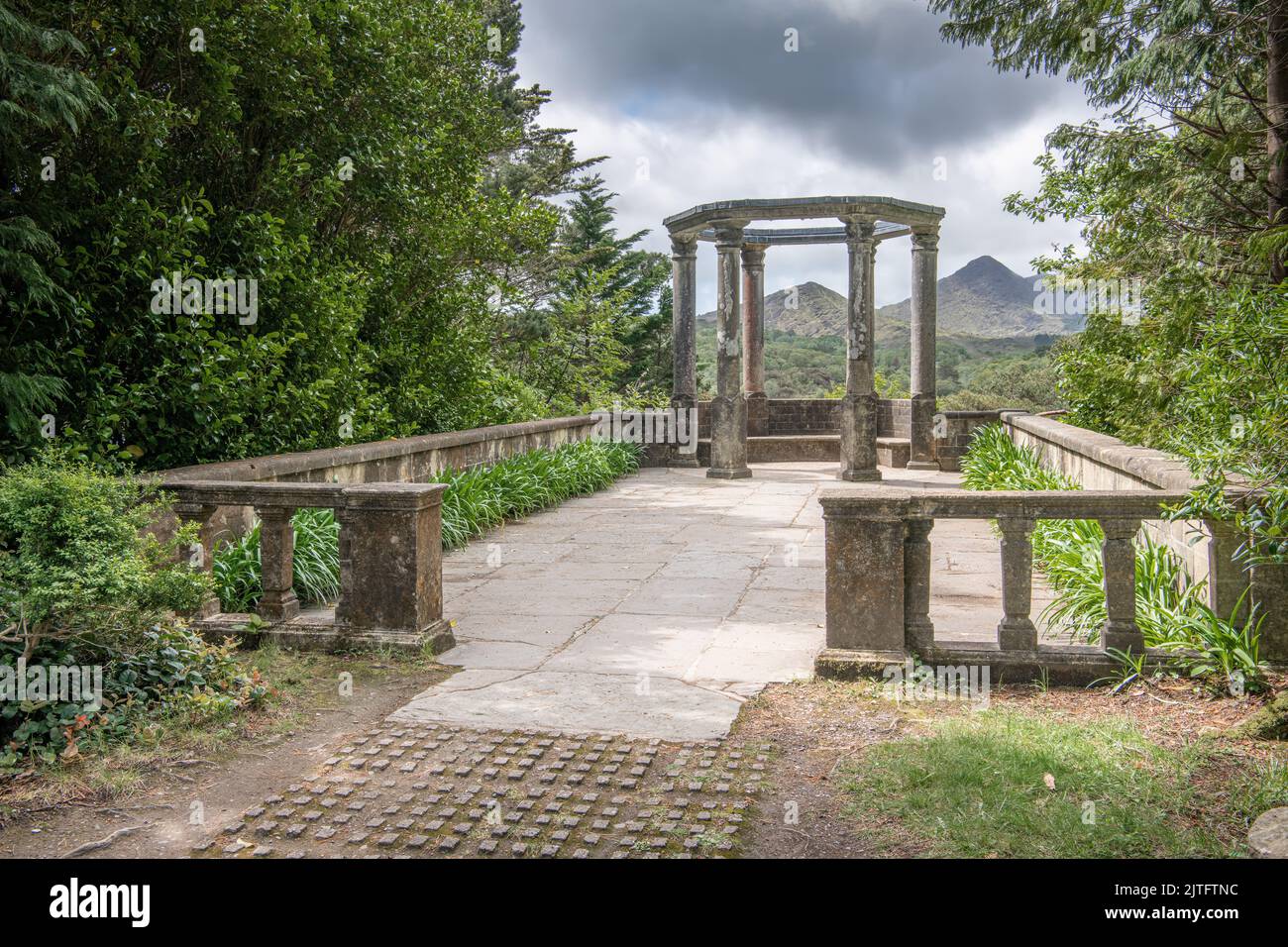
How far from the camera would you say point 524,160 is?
30.2m

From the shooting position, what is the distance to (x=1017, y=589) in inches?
184

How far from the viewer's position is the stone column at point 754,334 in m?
18.6

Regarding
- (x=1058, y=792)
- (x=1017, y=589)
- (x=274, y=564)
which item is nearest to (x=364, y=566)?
(x=274, y=564)

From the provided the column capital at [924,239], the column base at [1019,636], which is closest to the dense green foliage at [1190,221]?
the column base at [1019,636]

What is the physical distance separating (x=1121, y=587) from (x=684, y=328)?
12200 millimetres

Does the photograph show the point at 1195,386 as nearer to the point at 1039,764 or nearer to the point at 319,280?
the point at 1039,764

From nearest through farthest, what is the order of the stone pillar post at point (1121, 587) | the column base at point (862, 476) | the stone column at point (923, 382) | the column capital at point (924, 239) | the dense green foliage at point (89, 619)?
the dense green foliage at point (89, 619) → the stone pillar post at point (1121, 587) → the column base at point (862, 476) → the column capital at point (924, 239) → the stone column at point (923, 382)

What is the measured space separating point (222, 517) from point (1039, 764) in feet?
15.7

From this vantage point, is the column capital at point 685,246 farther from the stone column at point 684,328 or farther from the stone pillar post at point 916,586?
the stone pillar post at point 916,586

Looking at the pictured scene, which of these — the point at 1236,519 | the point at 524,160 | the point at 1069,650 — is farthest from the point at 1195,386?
the point at 524,160

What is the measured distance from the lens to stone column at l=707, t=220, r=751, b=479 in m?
15.0

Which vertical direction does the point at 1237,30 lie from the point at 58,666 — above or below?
above

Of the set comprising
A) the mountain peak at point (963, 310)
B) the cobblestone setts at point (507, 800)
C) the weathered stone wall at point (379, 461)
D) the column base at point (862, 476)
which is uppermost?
the mountain peak at point (963, 310)

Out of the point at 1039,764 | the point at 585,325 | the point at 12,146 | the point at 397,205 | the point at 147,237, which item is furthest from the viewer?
the point at 585,325
